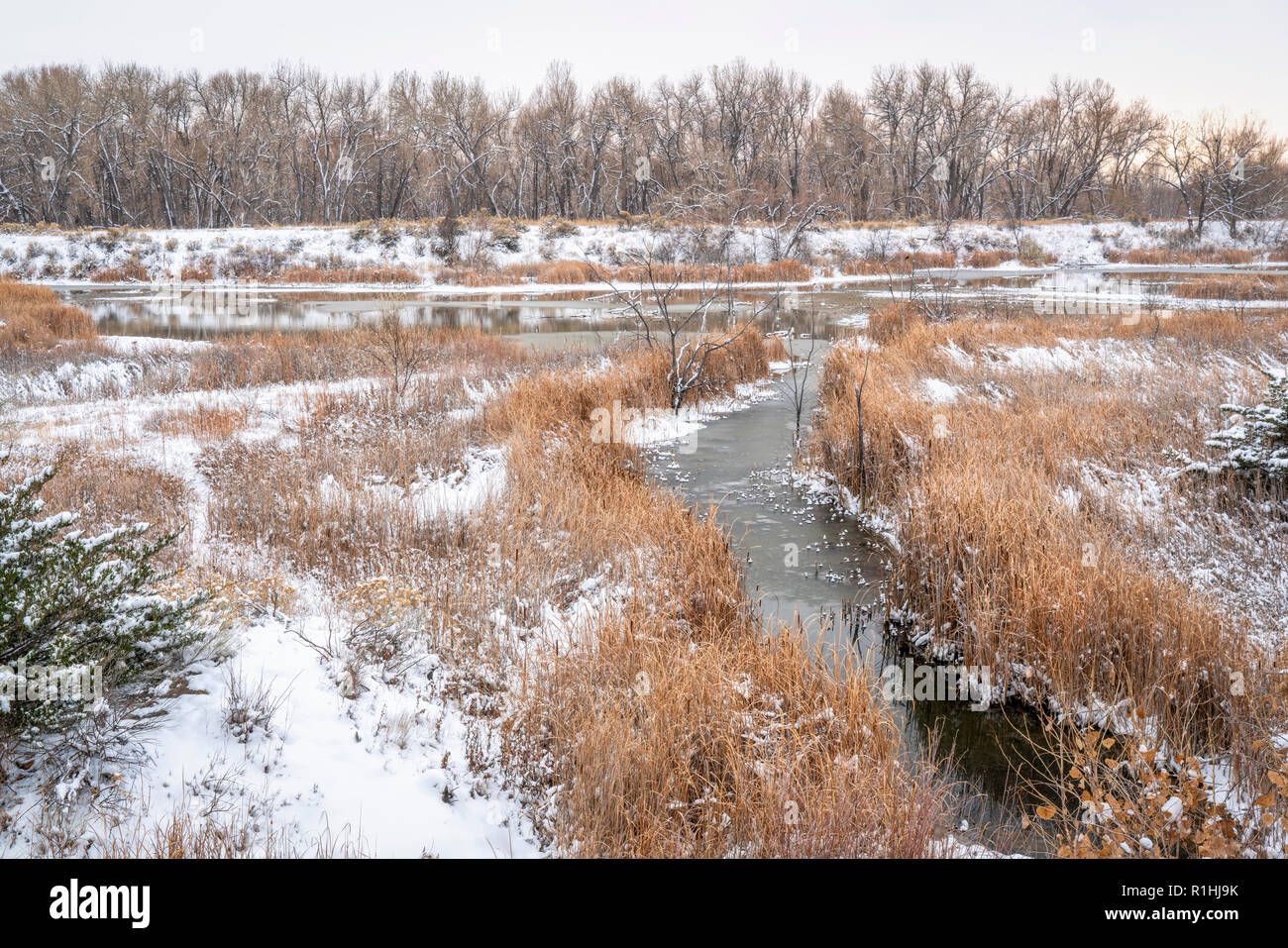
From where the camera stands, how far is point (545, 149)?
53.3 metres

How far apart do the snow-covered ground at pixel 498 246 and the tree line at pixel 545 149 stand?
7.32 metres

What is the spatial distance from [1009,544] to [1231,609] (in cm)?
132

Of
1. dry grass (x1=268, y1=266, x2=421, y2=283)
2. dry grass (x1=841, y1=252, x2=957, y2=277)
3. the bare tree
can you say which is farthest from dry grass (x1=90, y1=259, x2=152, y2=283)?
dry grass (x1=841, y1=252, x2=957, y2=277)

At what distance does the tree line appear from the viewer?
50.7 meters

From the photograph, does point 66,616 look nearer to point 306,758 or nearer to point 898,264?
point 306,758

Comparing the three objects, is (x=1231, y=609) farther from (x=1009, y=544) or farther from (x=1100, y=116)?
(x=1100, y=116)

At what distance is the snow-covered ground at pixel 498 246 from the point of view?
37562 mm

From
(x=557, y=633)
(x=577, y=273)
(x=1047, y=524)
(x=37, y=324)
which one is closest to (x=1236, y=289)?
(x=1047, y=524)

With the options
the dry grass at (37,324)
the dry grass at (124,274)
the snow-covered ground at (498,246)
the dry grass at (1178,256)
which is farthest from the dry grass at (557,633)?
the dry grass at (1178,256)

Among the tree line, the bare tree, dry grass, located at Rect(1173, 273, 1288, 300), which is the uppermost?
the tree line

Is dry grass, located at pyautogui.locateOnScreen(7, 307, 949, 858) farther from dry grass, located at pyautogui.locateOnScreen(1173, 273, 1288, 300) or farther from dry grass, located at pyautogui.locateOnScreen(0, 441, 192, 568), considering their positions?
dry grass, located at pyautogui.locateOnScreen(1173, 273, 1288, 300)

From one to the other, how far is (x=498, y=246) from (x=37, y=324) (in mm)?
25103

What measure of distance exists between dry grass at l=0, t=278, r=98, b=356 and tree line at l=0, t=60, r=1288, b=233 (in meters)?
34.6
